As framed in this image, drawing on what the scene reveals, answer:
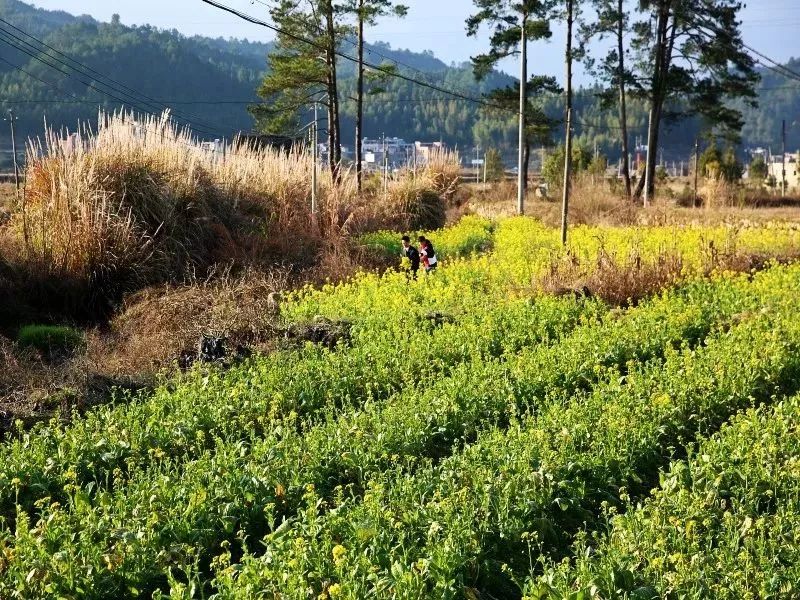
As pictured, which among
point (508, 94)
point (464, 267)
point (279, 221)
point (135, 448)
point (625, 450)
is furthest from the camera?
point (508, 94)

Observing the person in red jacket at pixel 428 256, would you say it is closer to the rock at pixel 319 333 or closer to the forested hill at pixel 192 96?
the rock at pixel 319 333

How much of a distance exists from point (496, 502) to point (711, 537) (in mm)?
1231

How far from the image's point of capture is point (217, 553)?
5.20 meters

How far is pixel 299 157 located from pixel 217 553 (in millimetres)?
16811

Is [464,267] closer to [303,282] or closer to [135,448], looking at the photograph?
[303,282]

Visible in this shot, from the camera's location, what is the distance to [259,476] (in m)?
5.63

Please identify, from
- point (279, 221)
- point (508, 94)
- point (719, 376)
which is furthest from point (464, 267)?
point (508, 94)

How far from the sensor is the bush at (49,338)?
11.0 m

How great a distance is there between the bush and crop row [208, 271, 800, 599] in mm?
6733

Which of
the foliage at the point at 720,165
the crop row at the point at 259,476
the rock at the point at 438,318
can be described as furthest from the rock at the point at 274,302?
the foliage at the point at 720,165

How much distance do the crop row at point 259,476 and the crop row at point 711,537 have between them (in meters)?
1.47

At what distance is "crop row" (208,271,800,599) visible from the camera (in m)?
4.38

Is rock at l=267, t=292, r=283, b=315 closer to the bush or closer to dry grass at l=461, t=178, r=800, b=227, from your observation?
the bush

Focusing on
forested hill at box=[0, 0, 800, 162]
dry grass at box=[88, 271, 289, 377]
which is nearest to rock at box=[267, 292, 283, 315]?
dry grass at box=[88, 271, 289, 377]
